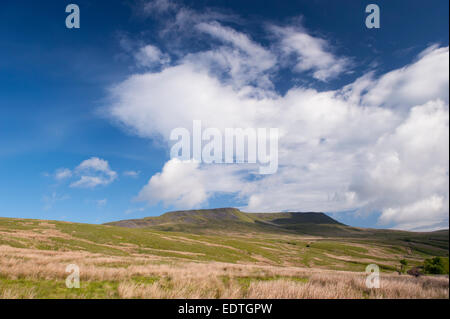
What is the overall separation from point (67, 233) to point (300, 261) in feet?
261

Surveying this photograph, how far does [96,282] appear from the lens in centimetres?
1357

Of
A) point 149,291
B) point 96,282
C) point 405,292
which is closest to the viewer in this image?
point 149,291

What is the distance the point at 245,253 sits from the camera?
94.1 meters
